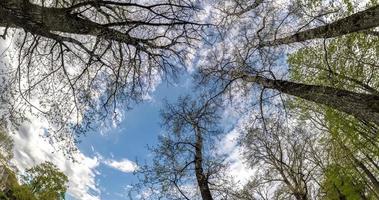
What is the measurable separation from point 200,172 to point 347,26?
9.08 meters

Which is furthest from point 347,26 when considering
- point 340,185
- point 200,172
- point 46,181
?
point 46,181

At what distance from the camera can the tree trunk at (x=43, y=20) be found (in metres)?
7.92

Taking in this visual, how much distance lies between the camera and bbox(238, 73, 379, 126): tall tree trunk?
7855mm

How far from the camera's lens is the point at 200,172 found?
1575cm

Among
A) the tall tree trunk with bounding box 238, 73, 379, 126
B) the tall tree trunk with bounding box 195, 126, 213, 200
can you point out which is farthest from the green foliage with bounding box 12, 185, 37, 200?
the tall tree trunk with bounding box 238, 73, 379, 126

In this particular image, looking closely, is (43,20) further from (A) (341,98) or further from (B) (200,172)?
(B) (200,172)

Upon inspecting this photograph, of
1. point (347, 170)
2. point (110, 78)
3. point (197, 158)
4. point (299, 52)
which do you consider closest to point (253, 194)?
point (347, 170)

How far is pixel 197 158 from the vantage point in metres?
15.9

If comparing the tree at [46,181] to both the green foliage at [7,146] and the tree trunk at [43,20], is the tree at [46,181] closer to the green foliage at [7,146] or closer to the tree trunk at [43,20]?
the green foliage at [7,146]

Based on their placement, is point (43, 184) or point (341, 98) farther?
point (43, 184)

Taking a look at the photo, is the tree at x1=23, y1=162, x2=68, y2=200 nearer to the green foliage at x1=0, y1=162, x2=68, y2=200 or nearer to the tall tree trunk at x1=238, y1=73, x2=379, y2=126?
the green foliage at x1=0, y1=162, x2=68, y2=200

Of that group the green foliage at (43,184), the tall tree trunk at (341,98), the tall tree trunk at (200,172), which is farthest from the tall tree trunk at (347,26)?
the green foliage at (43,184)

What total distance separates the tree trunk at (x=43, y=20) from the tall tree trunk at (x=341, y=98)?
475 centimetres

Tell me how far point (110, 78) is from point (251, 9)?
5709mm
